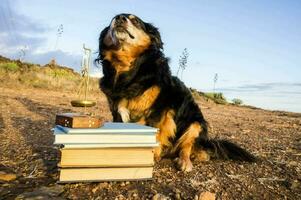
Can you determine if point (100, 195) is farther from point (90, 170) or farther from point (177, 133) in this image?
point (177, 133)

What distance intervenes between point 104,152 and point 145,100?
1148 millimetres

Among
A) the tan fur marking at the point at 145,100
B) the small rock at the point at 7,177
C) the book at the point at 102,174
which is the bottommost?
the small rock at the point at 7,177

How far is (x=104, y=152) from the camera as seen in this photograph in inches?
111

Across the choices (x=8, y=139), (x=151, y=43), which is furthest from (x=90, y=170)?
(x=8, y=139)

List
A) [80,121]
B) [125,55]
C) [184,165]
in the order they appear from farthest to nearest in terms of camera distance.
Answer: [125,55]
[184,165]
[80,121]

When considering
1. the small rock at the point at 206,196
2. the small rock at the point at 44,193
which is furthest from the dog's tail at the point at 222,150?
the small rock at the point at 44,193

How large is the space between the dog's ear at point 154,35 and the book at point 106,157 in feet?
5.75

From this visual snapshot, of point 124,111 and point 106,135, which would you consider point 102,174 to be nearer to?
point 106,135

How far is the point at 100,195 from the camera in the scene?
269 centimetres

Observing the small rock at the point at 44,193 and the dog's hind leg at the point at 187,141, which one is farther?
the dog's hind leg at the point at 187,141

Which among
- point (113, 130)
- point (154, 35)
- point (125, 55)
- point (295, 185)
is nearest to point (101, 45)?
point (125, 55)

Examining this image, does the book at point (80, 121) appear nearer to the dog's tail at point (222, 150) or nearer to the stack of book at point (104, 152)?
the stack of book at point (104, 152)

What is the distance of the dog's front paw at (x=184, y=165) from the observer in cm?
355

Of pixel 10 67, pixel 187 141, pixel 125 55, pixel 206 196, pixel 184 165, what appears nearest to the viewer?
pixel 206 196
